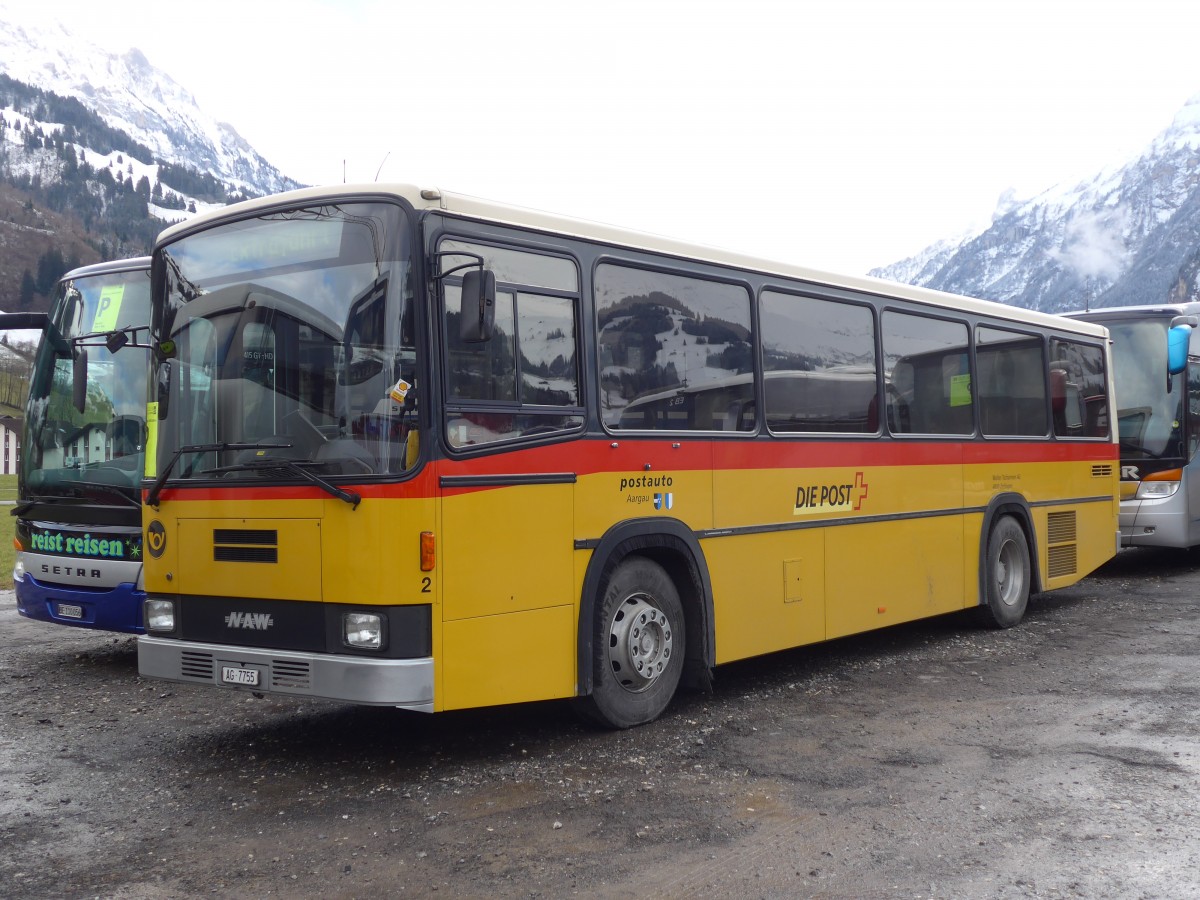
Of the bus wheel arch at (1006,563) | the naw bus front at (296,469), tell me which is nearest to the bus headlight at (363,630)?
the naw bus front at (296,469)

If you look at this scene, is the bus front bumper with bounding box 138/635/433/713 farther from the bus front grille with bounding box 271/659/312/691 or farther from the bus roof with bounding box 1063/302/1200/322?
the bus roof with bounding box 1063/302/1200/322

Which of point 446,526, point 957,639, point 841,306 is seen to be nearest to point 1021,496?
point 957,639

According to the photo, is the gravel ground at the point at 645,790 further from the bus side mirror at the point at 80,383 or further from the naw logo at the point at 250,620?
the bus side mirror at the point at 80,383

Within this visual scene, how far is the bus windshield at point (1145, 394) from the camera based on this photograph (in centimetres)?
1591

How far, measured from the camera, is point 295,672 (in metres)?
6.24

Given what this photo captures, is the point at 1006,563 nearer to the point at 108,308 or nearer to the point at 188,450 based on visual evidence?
the point at 188,450

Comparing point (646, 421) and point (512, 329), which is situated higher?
point (512, 329)

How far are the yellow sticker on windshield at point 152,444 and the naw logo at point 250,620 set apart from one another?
3.62 ft

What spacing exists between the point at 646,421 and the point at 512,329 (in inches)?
48.8

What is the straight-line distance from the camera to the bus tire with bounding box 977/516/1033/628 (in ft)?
37.1

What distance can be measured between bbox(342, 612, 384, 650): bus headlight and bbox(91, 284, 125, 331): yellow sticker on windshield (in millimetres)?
4947

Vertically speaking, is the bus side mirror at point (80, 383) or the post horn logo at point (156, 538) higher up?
the bus side mirror at point (80, 383)

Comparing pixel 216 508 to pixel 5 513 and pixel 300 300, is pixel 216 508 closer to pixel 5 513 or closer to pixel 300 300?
pixel 300 300

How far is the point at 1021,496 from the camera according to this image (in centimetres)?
1184
